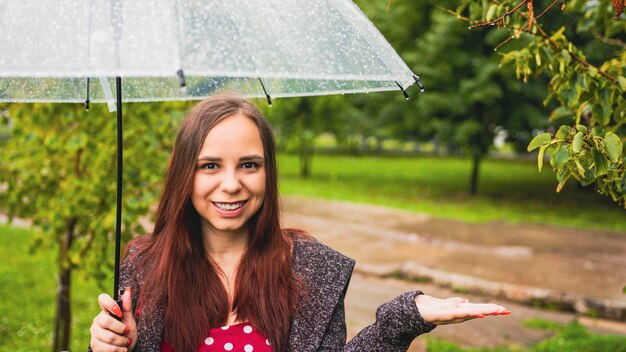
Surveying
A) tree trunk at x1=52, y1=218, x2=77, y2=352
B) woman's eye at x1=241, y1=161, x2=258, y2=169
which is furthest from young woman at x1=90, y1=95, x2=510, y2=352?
tree trunk at x1=52, y1=218, x2=77, y2=352

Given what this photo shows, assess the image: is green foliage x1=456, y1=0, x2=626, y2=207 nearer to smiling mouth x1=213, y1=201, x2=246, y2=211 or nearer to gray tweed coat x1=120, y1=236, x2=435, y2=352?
gray tweed coat x1=120, y1=236, x2=435, y2=352

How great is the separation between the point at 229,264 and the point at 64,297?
109 inches

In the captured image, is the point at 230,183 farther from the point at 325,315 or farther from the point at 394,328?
the point at 394,328

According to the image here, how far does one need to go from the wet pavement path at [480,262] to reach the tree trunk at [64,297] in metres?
2.56

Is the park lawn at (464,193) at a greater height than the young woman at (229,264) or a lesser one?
lesser

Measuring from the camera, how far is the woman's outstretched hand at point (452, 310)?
5.14ft

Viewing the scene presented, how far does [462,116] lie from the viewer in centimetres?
1664

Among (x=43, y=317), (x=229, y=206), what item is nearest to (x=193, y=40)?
(x=229, y=206)

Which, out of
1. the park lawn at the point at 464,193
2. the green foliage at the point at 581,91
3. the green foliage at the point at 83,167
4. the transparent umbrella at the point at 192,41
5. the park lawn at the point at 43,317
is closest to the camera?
the transparent umbrella at the point at 192,41

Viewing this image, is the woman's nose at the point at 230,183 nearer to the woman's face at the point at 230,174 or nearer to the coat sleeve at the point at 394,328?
the woman's face at the point at 230,174

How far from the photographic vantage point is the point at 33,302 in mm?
6594

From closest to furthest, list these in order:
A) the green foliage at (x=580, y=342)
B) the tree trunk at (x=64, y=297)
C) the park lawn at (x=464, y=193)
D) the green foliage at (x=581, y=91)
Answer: the green foliage at (x=581, y=91) < the tree trunk at (x=64, y=297) < the green foliage at (x=580, y=342) < the park lawn at (x=464, y=193)

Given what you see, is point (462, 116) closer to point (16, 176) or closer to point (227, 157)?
point (16, 176)

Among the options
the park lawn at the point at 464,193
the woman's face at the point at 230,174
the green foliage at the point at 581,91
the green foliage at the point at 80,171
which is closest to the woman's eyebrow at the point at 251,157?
the woman's face at the point at 230,174
